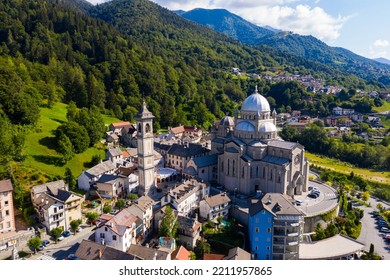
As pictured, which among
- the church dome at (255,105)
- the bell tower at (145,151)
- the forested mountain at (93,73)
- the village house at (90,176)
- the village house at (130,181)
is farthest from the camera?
the forested mountain at (93,73)

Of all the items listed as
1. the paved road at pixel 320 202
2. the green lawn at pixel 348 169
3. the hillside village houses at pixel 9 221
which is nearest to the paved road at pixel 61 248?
the hillside village houses at pixel 9 221

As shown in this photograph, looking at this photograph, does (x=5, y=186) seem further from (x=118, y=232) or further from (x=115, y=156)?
(x=115, y=156)

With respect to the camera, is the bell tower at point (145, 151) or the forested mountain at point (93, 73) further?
the forested mountain at point (93, 73)

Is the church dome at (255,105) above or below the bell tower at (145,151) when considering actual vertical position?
above

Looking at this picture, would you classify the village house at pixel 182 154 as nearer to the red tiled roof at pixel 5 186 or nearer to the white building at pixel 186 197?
the white building at pixel 186 197

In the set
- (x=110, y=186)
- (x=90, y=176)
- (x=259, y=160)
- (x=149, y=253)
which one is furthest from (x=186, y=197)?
(x=90, y=176)

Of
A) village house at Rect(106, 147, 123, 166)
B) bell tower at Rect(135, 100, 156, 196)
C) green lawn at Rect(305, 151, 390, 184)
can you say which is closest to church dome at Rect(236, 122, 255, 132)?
bell tower at Rect(135, 100, 156, 196)

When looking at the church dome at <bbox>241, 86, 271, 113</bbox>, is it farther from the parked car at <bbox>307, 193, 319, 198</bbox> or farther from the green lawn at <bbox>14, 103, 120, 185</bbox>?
the green lawn at <bbox>14, 103, 120, 185</bbox>
